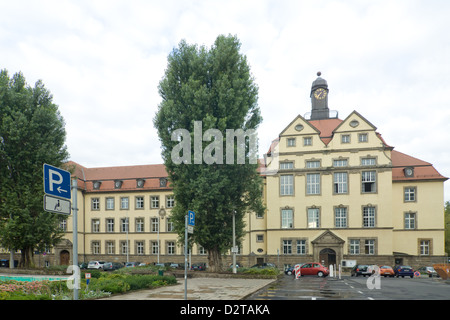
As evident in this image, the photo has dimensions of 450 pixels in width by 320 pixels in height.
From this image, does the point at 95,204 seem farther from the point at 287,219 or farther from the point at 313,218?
the point at 313,218

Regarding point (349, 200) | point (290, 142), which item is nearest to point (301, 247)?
point (349, 200)

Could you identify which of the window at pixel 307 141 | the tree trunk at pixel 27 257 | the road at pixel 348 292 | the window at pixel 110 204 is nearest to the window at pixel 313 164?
the window at pixel 307 141

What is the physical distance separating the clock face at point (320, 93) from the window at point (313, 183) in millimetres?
13971

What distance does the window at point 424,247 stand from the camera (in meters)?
48.0

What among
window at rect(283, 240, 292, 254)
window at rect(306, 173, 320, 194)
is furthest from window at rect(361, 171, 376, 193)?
window at rect(283, 240, 292, 254)

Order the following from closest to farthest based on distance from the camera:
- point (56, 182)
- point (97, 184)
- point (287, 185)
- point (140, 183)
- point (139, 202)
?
point (56, 182) → point (287, 185) → point (139, 202) → point (140, 183) → point (97, 184)

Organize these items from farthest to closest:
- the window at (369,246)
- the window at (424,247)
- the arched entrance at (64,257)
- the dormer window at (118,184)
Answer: the dormer window at (118,184) < the arched entrance at (64,257) < the window at (424,247) < the window at (369,246)

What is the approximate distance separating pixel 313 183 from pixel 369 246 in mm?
9902

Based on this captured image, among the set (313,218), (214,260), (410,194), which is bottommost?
(214,260)

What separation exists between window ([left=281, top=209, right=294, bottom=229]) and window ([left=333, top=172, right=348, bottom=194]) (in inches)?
246

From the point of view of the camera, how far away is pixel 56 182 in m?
7.70

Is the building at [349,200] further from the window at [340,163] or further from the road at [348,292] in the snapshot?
the road at [348,292]
